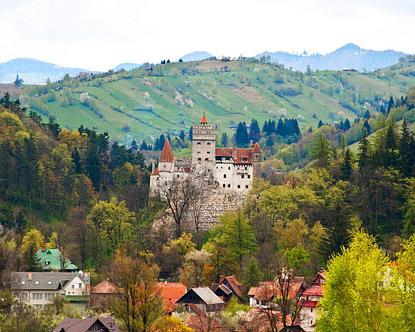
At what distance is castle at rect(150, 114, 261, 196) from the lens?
4941 inches

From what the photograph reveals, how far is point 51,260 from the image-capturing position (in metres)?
116

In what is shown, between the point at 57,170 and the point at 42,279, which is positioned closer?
the point at 42,279

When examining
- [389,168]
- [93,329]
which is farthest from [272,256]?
[93,329]

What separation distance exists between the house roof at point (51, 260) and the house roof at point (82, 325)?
29.8 meters

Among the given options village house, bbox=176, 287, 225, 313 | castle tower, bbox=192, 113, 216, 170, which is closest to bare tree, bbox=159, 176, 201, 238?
castle tower, bbox=192, 113, 216, 170

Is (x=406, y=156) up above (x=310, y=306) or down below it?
above

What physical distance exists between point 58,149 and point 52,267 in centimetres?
3750

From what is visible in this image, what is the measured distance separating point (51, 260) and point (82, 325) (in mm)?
34614

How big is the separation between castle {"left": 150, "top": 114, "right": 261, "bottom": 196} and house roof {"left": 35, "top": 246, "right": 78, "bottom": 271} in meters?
15.5

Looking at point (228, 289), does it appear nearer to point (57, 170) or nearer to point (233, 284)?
point (233, 284)

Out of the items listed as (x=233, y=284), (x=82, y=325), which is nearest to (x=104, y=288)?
(x=233, y=284)

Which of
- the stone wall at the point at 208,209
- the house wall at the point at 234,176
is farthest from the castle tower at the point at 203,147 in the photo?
the stone wall at the point at 208,209

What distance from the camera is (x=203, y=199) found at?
125875 millimetres

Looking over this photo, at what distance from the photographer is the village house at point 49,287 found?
104 m
